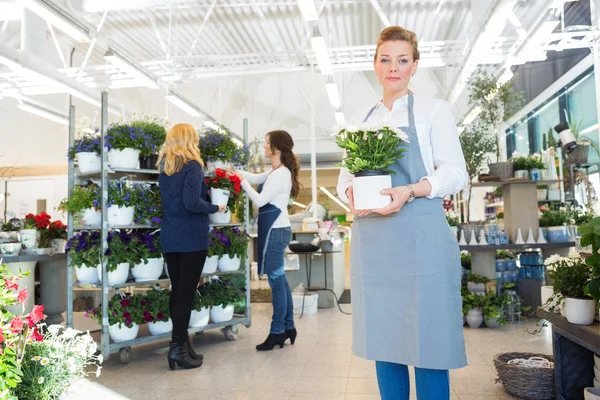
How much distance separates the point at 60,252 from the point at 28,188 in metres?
9.82

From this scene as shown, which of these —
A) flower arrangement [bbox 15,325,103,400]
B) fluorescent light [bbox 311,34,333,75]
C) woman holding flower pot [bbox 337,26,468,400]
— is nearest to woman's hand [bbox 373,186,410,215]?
woman holding flower pot [bbox 337,26,468,400]

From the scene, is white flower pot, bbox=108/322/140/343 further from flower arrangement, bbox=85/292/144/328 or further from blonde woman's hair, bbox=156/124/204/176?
blonde woman's hair, bbox=156/124/204/176

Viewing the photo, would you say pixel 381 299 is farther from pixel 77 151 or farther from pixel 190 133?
pixel 77 151

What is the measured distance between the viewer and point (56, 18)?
6094 mm

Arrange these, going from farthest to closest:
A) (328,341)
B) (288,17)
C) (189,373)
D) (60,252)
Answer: (288,17)
(60,252)
(328,341)
(189,373)

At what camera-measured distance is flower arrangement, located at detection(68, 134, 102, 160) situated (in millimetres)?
3703

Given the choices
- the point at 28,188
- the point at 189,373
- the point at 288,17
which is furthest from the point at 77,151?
the point at 28,188

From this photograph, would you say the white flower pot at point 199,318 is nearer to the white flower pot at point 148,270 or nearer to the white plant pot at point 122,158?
the white flower pot at point 148,270

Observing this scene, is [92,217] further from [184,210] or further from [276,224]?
[276,224]

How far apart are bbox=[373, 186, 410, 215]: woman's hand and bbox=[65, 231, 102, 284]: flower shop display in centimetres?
262

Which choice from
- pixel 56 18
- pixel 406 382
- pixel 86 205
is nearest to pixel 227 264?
pixel 86 205

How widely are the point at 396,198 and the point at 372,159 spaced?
0.47 feet

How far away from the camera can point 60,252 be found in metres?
4.65

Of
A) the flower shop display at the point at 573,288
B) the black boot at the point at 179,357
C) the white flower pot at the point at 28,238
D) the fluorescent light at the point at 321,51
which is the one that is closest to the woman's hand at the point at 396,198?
the flower shop display at the point at 573,288
